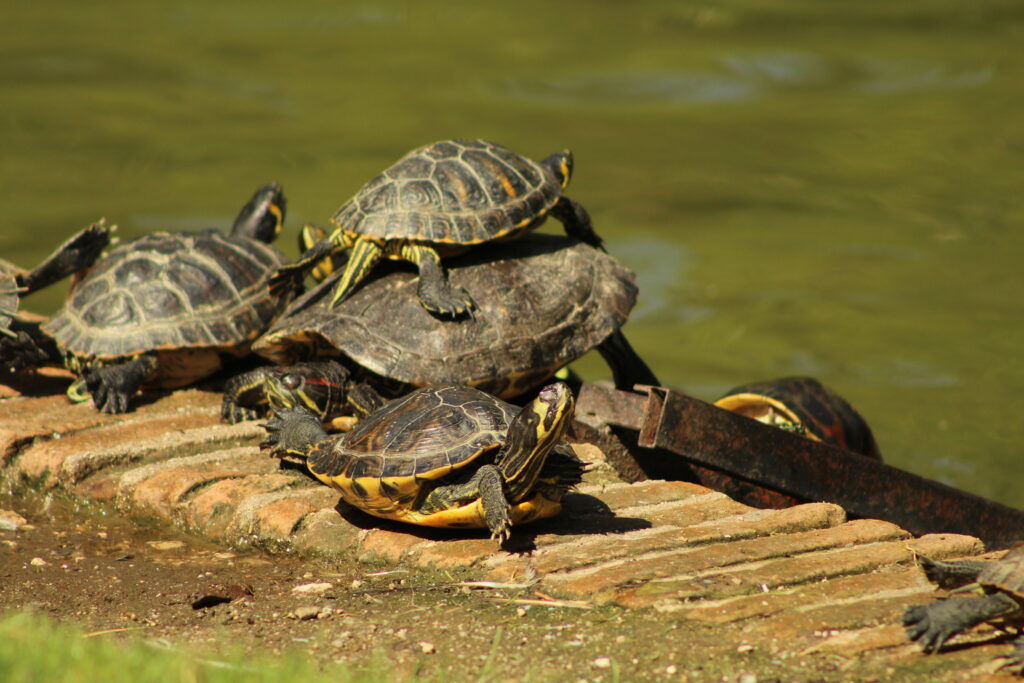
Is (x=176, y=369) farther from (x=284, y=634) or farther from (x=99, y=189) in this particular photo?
(x=99, y=189)

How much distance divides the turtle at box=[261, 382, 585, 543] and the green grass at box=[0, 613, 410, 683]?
2.10ft

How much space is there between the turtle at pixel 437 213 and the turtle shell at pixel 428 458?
0.92 meters

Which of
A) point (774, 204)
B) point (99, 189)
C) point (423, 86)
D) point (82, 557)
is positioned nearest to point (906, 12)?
point (774, 204)

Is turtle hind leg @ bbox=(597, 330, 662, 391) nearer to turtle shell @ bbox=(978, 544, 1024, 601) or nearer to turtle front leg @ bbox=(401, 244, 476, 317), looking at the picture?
turtle front leg @ bbox=(401, 244, 476, 317)

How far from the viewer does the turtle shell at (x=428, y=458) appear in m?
3.31

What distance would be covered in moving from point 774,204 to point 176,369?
856 cm

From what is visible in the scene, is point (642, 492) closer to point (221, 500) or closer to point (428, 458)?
point (428, 458)

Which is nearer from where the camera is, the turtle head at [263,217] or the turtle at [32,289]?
the turtle at [32,289]

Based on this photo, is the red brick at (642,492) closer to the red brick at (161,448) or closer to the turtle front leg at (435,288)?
the turtle front leg at (435,288)

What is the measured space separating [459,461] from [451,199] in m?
1.59

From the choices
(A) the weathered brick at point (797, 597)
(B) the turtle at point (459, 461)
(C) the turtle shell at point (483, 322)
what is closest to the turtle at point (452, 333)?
(C) the turtle shell at point (483, 322)

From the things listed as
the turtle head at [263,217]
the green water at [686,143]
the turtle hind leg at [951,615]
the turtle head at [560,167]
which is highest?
the turtle head at [560,167]

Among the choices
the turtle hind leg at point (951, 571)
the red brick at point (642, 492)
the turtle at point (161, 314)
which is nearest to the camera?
the turtle hind leg at point (951, 571)

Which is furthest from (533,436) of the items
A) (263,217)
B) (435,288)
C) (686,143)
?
(686,143)
